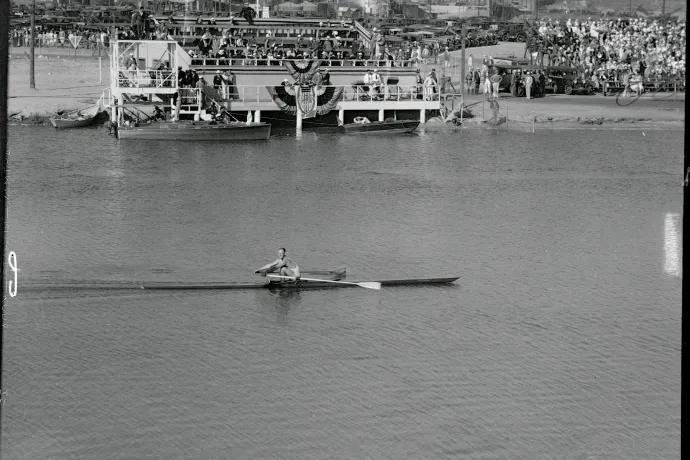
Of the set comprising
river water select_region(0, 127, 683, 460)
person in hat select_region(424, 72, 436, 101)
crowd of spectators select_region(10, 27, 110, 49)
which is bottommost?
river water select_region(0, 127, 683, 460)

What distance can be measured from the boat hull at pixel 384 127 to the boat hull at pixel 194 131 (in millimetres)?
4631

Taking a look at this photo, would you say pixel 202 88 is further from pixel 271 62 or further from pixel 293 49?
pixel 293 49

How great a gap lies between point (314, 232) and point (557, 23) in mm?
41903

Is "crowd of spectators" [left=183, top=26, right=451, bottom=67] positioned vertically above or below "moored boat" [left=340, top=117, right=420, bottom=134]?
above

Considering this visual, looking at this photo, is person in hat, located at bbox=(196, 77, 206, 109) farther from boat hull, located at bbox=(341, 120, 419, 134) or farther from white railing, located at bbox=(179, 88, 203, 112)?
boat hull, located at bbox=(341, 120, 419, 134)

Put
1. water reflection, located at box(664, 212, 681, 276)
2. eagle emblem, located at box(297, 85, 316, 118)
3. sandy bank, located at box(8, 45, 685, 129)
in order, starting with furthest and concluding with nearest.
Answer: sandy bank, located at box(8, 45, 685, 129) < eagle emblem, located at box(297, 85, 316, 118) < water reflection, located at box(664, 212, 681, 276)

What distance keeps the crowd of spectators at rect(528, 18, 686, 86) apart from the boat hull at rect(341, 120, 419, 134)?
13136 mm

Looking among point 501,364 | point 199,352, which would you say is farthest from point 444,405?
point 199,352

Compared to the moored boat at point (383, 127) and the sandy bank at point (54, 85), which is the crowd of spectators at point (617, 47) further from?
the sandy bank at point (54, 85)

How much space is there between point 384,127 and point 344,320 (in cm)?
2878

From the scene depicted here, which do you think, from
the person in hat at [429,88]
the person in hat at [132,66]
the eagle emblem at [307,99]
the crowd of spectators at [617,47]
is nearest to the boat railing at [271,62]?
the eagle emblem at [307,99]

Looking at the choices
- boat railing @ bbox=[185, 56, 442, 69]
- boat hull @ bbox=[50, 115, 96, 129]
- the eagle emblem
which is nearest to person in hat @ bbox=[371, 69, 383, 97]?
boat railing @ bbox=[185, 56, 442, 69]

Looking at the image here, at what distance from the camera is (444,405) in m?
17.6

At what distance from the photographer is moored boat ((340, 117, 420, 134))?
49781 millimetres
